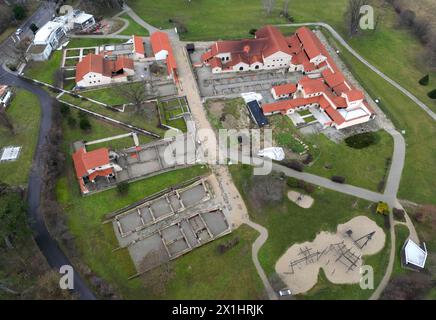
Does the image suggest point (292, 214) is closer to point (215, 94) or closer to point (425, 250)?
point (425, 250)

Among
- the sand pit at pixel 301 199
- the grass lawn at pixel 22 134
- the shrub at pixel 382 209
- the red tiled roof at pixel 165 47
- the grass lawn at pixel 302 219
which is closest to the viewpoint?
the grass lawn at pixel 302 219

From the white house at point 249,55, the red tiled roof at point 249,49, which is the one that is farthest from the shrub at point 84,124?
the red tiled roof at point 249,49

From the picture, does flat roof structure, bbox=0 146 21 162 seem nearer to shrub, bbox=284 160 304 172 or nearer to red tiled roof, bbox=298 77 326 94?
shrub, bbox=284 160 304 172

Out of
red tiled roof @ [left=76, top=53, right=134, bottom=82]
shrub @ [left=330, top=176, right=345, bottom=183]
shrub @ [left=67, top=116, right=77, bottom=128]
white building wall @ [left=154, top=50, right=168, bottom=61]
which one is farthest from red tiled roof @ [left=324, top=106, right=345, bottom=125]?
shrub @ [left=67, top=116, right=77, bottom=128]

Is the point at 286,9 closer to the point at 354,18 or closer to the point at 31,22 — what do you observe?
the point at 354,18

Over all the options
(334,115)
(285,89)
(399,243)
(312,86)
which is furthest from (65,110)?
(399,243)

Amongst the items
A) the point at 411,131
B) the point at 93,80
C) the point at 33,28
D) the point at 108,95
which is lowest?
the point at 411,131

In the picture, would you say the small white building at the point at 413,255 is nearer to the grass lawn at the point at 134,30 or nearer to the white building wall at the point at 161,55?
the white building wall at the point at 161,55
